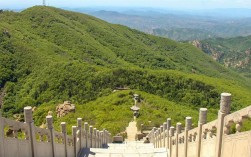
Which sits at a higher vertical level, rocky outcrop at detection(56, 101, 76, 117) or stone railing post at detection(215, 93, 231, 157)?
stone railing post at detection(215, 93, 231, 157)

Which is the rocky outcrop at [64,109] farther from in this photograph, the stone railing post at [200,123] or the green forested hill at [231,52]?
the green forested hill at [231,52]

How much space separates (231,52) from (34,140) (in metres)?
171

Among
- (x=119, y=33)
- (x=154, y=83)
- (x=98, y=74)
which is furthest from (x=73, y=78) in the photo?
(x=119, y=33)

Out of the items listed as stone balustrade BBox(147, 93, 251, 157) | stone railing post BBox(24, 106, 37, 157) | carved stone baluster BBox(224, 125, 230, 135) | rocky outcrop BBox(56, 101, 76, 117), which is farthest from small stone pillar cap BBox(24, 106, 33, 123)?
rocky outcrop BBox(56, 101, 76, 117)

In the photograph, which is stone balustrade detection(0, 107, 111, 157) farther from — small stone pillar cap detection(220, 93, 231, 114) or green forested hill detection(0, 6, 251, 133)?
green forested hill detection(0, 6, 251, 133)

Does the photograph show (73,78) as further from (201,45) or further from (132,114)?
(201,45)

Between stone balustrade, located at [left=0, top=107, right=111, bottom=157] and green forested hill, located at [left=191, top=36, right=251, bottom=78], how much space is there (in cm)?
13143

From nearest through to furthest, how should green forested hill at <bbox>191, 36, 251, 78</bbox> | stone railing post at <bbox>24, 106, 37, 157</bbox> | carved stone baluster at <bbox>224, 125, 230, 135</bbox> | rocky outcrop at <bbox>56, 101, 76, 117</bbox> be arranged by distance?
carved stone baluster at <bbox>224, 125, 230, 135</bbox>, stone railing post at <bbox>24, 106, 37, 157</bbox>, rocky outcrop at <bbox>56, 101, 76, 117</bbox>, green forested hill at <bbox>191, 36, 251, 78</bbox>

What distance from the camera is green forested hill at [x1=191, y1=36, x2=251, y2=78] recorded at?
14114 centimetres

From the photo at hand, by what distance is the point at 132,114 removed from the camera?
27.6 m

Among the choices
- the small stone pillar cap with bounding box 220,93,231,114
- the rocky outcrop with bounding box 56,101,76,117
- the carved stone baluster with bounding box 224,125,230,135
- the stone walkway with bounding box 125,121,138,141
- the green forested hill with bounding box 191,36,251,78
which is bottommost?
the green forested hill with bounding box 191,36,251,78

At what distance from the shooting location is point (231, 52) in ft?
534

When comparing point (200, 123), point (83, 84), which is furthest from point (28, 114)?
point (83, 84)

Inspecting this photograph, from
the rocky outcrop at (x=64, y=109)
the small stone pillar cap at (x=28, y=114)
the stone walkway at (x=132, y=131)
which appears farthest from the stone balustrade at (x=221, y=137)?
the rocky outcrop at (x=64, y=109)
